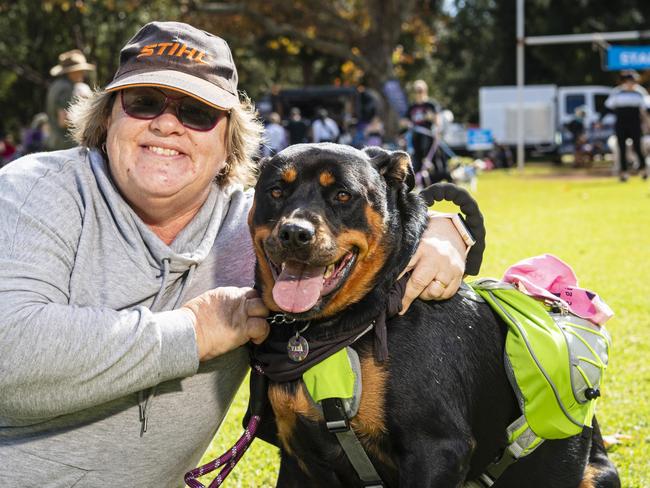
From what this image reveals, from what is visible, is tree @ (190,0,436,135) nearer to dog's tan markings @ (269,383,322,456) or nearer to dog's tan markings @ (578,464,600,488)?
dog's tan markings @ (578,464,600,488)

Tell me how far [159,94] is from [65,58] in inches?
313

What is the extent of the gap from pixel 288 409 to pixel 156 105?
3.49 feet

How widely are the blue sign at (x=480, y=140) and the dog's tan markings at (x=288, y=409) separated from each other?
27842mm

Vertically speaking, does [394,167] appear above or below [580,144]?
above

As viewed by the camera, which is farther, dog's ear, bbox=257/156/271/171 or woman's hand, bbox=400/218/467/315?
dog's ear, bbox=257/156/271/171

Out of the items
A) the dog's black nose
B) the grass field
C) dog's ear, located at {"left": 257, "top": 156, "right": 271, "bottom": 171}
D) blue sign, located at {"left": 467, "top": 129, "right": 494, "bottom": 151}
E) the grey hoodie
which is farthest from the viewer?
blue sign, located at {"left": 467, "top": 129, "right": 494, "bottom": 151}

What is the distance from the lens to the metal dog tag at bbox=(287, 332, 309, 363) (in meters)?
2.40

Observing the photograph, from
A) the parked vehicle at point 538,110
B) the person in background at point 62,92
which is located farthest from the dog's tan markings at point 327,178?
the parked vehicle at point 538,110

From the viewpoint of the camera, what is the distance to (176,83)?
2463 millimetres

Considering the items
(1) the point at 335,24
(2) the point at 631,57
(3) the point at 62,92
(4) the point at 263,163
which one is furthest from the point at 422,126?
(4) the point at 263,163

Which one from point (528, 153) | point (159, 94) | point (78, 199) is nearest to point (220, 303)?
point (78, 199)

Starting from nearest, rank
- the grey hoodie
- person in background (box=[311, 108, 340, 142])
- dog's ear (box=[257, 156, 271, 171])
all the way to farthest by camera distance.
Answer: the grey hoodie → dog's ear (box=[257, 156, 271, 171]) → person in background (box=[311, 108, 340, 142])

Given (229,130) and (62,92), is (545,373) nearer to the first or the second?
(229,130)

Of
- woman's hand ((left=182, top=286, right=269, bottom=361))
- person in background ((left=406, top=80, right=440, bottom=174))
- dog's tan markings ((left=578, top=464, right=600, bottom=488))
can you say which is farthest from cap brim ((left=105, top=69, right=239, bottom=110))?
person in background ((left=406, top=80, right=440, bottom=174))
